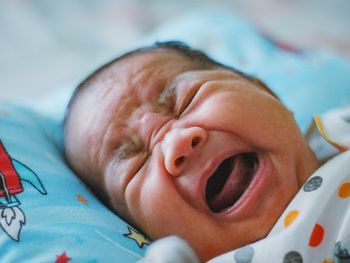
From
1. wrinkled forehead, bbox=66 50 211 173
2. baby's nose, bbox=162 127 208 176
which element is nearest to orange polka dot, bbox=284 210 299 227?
baby's nose, bbox=162 127 208 176

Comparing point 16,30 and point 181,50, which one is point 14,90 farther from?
point 181,50

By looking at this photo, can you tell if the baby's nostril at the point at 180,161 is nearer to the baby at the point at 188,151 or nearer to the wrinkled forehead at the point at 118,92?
the baby at the point at 188,151

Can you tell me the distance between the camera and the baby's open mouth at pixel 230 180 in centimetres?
75

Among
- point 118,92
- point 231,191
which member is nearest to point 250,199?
point 231,191

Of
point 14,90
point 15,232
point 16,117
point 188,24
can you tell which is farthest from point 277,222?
point 14,90

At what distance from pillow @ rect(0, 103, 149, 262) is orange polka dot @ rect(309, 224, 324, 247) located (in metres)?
0.22

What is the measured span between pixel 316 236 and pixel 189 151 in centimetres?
19

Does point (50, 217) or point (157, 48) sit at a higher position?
point (157, 48)

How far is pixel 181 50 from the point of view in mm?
955

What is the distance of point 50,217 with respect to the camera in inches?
28.9

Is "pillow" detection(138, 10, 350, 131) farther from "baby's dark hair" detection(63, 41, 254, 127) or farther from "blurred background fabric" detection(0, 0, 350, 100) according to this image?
"baby's dark hair" detection(63, 41, 254, 127)

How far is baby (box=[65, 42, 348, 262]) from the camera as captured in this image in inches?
28.6

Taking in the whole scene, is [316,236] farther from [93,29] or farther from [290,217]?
[93,29]

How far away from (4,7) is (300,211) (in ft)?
5.62
